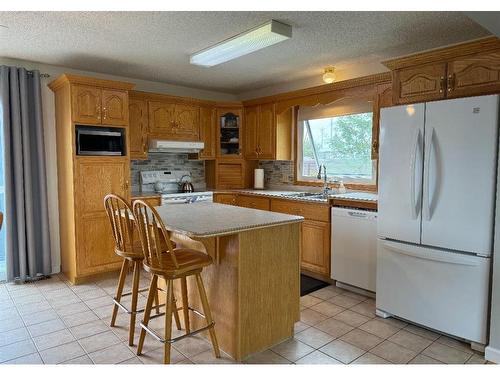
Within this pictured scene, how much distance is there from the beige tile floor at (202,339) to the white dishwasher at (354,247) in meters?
0.24

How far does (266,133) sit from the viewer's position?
5.01 m

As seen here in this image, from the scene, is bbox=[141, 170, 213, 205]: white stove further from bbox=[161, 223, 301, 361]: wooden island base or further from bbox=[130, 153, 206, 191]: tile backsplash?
bbox=[161, 223, 301, 361]: wooden island base

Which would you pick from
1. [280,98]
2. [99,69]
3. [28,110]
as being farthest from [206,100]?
[28,110]

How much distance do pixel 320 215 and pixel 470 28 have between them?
83.2 inches

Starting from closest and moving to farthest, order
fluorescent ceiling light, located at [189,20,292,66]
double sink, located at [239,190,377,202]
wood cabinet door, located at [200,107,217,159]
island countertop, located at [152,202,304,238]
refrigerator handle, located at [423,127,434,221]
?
island countertop, located at [152,202,304,238] → refrigerator handle, located at [423,127,434,221] → fluorescent ceiling light, located at [189,20,292,66] → double sink, located at [239,190,377,202] → wood cabinet door, located at [200,107,217,159]

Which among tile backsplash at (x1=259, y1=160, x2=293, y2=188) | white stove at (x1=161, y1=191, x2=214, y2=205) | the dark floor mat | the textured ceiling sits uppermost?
the textured ceiling

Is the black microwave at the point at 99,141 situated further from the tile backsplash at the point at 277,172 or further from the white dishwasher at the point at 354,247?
the white dishwasher at the point at 354,247

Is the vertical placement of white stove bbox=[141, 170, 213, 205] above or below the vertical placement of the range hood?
below

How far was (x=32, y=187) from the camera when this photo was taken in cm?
394

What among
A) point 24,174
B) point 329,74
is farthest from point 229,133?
point 24,174

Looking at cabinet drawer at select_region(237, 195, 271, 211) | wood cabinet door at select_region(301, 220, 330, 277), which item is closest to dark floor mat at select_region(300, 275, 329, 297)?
wood cabinet door at select_region(301, 220, 330, 277)

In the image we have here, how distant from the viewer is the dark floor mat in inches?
146

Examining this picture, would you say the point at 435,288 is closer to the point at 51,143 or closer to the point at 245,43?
the point at 245,43

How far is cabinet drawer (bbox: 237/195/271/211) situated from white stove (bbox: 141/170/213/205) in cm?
42
